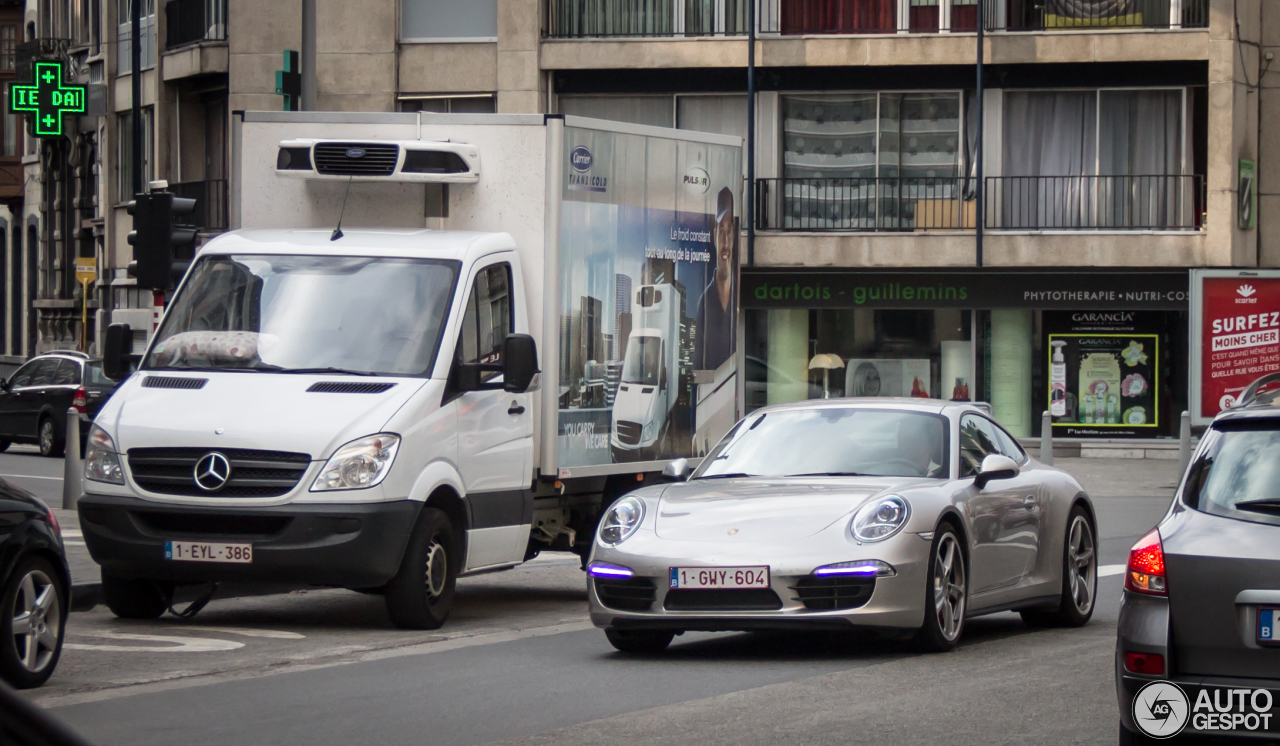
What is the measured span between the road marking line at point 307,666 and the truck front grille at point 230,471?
102cm

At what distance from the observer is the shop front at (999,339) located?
32.2 m

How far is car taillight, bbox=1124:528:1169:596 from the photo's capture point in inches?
224

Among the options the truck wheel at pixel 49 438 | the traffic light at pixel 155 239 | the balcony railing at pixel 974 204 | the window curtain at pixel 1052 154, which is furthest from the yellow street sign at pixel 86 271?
the traffic light at pixel 155 239

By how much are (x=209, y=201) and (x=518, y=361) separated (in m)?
27.8

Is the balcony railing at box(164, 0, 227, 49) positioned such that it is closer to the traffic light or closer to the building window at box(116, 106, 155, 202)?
the building window at box(116, 106, 155, 202)

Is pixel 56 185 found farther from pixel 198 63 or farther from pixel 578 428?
pixel 578 428

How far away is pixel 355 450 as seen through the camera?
396 inches

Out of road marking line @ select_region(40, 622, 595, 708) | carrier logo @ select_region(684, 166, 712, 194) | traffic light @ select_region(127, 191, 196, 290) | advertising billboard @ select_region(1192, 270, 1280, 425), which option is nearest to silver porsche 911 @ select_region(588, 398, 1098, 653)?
road marking line @ select_region(40, 622, 595, 708)

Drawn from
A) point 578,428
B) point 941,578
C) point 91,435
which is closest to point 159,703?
point 91,435

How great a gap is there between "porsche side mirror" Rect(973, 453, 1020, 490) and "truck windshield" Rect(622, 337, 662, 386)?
3.51 meters

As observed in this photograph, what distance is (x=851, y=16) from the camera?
33.0 metres

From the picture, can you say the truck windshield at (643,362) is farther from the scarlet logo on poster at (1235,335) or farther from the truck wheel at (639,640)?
the scarlet logo on poster at (1235,335)

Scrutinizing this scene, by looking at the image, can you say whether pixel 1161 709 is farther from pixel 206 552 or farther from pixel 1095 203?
pixel 1095 203

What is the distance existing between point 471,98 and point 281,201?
71.1 ft
